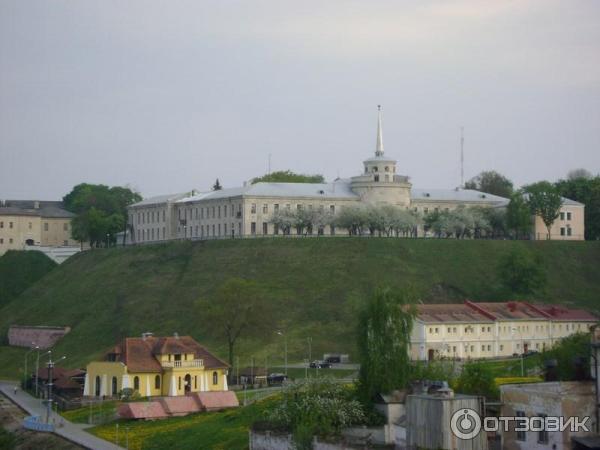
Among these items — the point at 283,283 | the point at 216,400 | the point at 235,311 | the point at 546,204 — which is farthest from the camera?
the point at 546,204

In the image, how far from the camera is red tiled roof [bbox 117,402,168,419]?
82.9 m

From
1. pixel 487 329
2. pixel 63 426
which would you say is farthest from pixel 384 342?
pixel 487 329

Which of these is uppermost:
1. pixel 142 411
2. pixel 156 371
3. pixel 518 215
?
pixel 518 215

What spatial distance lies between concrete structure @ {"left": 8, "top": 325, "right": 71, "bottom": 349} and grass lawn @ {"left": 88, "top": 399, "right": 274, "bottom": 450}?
53.3 m

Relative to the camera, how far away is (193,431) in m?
75.8

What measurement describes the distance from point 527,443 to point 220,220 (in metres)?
111

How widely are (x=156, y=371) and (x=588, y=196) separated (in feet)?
295

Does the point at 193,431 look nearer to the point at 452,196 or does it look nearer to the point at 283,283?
the point at 283,283

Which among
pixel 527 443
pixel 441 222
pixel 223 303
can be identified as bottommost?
pixel 527 443

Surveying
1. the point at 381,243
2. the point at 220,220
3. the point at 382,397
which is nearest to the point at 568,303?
the point at 381,243

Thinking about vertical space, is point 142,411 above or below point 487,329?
below

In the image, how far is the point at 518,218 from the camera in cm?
15662

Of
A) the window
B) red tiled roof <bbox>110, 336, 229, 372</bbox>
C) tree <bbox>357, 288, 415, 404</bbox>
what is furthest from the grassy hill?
the window

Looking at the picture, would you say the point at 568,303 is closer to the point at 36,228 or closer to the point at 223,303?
the point at 223,303
